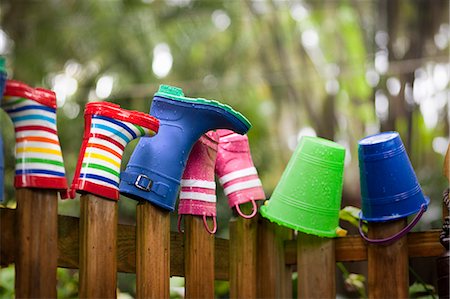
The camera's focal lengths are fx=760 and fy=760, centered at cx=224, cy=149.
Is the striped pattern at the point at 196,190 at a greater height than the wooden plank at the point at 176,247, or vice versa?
the striped pattern at the point at 196,190

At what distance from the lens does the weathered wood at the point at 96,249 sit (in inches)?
56.0

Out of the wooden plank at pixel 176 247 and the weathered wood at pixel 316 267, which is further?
the weathered wood at pixel 316 267

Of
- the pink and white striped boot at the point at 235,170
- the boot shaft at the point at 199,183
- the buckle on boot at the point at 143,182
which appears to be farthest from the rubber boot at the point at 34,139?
the pink and white striped boot at the point at 235,170

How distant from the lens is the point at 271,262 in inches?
78.2

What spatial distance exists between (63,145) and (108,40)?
2263 mm

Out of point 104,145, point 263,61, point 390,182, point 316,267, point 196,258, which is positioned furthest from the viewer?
point 263,61

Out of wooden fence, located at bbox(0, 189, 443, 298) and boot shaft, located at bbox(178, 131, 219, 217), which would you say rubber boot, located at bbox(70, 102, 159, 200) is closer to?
wooden fence, located at bbox(0, 189, 443, 298)

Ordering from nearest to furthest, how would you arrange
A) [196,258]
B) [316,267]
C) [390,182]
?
[196,258]
[390,182]
[316,267]

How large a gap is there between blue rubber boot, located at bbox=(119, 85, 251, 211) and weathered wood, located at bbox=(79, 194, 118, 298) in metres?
0.11

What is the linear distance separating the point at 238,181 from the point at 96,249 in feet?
1.86

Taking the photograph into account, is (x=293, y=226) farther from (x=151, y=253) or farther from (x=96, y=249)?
(x=96, y=249)

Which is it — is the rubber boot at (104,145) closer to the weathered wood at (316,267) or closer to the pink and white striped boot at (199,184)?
the pink and white striped boot at (199,184)

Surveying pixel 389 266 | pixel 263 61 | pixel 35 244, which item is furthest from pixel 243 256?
pixel 263 61

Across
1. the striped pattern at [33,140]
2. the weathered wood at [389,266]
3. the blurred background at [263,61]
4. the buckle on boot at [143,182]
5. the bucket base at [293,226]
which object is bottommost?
the weathered wood at [389,266]
